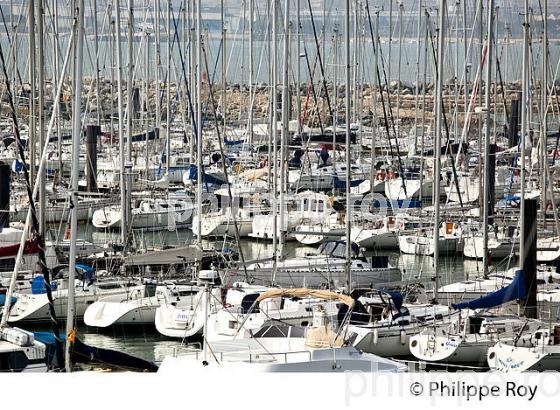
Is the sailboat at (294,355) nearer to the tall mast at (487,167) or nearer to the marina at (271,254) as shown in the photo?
the marina at (271,254)

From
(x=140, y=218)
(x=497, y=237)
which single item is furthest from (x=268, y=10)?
(x=497, y=237)

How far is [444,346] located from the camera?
57.3 ft

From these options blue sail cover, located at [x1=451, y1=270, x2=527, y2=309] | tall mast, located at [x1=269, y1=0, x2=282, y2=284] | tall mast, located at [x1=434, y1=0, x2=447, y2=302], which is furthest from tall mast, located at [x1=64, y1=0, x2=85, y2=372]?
tall mast, located at [x1=434, y1=0, x2=447, y2=302]

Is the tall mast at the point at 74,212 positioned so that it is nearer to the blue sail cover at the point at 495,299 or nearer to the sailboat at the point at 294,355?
the sailboat at the point at 294,355

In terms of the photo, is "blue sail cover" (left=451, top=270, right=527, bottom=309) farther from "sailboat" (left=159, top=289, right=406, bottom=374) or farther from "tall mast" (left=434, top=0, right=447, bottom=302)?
"sailboat" (left=159, top=289, right=406, bottom=374)

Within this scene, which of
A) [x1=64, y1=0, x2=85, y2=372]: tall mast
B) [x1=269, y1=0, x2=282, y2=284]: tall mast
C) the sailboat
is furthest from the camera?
[x1=269, y1=0, x2=282, y2=284]: tall mast

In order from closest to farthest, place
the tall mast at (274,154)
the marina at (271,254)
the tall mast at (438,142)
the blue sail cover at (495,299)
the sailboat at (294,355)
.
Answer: the sailboat at (294,355) < the marina at (271,254) < the blue sail cover at (495,299) < the tall mast at (438,142) < the tall mast at (274,154)

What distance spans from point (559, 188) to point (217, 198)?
778cm

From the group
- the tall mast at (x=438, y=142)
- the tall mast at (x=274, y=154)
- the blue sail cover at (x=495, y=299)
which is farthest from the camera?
the tall mast at (x=274, y=154)

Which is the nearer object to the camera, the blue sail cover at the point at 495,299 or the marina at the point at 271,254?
the marina at the point at 271,254

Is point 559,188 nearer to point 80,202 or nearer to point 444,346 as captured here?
point 80,202

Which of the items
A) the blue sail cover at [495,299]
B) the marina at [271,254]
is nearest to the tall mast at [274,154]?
the marina at [271,254]

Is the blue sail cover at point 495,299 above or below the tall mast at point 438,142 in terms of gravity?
below

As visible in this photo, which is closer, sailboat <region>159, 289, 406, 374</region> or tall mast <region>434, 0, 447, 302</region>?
sailboat <region>159, 289, 406, 374</region>
